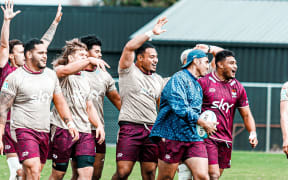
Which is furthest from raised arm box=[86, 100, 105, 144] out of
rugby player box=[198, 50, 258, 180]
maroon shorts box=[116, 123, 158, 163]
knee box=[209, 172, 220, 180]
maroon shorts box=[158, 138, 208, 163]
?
knee box=[209, 172, 220, 180]

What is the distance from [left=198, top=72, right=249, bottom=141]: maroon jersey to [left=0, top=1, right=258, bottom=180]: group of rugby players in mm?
15

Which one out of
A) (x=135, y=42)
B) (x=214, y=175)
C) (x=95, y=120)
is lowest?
(x=214, y=175)

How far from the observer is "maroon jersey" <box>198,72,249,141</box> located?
923cm

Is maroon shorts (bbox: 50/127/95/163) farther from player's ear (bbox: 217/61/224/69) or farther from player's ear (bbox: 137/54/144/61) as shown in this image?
player's ear (bbox: 217/61/224/69)

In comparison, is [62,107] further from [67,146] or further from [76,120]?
[67,146]

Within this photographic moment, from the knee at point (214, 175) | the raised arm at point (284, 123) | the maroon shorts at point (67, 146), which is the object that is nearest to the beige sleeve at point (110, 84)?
the maroon shorts at point (67, 146)

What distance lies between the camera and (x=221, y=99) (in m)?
9.23

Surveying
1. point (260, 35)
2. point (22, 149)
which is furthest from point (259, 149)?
point (22, 149)

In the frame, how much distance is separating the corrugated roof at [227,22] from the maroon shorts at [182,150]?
16.3 metres

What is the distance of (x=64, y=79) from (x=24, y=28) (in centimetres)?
1784

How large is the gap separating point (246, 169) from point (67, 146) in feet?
21.4

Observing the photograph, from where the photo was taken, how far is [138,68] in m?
9.90

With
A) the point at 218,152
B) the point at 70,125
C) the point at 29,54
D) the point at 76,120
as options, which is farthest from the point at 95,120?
the point at 218,152

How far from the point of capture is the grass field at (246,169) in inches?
502
